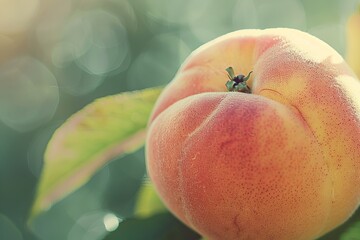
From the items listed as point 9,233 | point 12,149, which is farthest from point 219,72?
point 12,149

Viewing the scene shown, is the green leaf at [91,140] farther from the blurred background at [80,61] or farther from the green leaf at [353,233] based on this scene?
the blurred background at [80,61]

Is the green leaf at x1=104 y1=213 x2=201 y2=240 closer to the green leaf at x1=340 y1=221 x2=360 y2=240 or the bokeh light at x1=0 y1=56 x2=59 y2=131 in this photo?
the green leaf at x1=340 y1=221 x2=360 y2=240

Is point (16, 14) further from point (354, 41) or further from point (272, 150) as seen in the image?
point (272, 150)

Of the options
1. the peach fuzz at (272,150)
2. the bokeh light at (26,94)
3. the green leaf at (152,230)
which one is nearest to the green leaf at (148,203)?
the green leaf at (152,230)

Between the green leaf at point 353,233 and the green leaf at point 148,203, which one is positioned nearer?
the green leaf at point 353,233

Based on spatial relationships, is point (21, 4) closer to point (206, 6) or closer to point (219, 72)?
point (206, 6)

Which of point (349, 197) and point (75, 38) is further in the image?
point (75, 38)

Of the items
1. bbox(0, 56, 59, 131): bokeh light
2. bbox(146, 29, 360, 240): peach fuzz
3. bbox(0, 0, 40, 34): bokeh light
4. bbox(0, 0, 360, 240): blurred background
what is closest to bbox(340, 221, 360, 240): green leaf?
bbox(146, 29, 360, 240): peach fuzz
